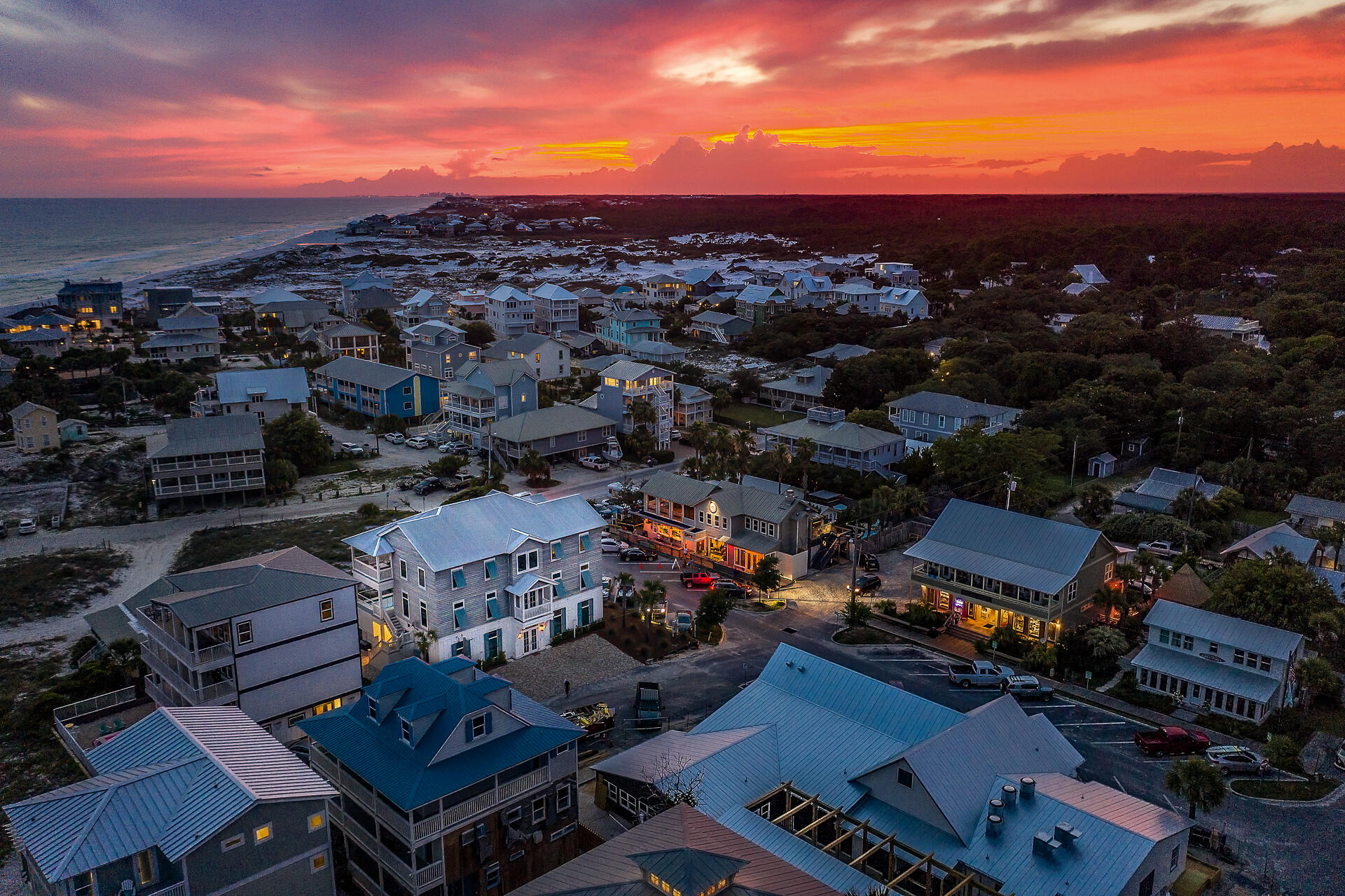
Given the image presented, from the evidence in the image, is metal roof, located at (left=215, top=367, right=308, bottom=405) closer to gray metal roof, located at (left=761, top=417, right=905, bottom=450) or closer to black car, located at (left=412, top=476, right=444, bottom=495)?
black car, located at (left=412, top=476, right=444, bottom=495)

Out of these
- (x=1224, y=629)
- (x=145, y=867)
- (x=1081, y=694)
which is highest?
(x=145, y=867)

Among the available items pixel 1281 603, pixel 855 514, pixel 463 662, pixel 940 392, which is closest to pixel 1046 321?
pixel 940 392

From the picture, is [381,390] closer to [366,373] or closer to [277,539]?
[366,373]

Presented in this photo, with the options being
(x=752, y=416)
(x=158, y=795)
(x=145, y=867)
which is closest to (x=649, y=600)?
(x=158, y=795)

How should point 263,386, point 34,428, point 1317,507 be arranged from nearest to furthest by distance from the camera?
point 1317,507
point 34,428
point 263,386

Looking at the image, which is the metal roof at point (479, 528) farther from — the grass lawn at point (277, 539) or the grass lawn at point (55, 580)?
the grass lawn at point (55, 580)

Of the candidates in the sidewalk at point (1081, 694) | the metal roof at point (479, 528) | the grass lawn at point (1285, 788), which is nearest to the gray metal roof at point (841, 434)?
the sidewalk at point (1081, 694)

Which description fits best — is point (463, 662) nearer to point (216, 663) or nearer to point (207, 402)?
point (216, 663)

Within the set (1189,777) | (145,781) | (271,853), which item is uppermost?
(145,781)
